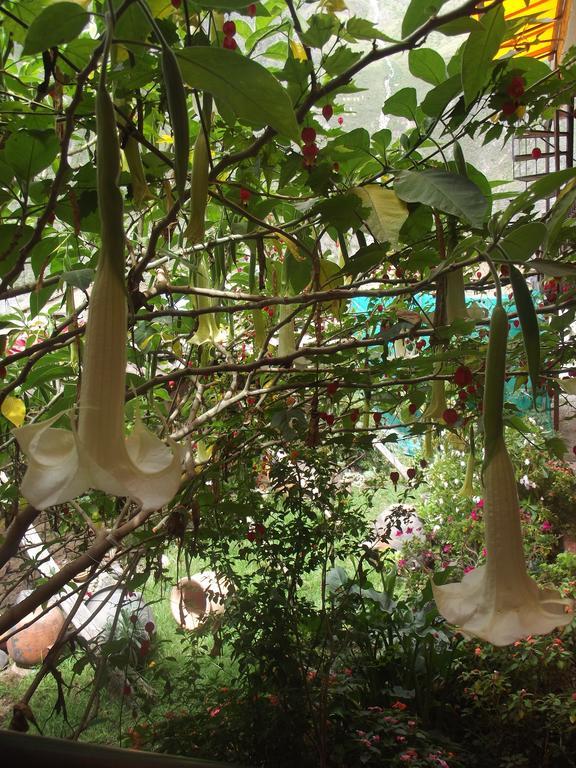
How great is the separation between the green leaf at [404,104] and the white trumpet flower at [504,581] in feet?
1.59

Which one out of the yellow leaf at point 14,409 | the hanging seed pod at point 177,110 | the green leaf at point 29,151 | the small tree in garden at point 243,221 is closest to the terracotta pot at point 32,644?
the small tree in garden at point 243,221

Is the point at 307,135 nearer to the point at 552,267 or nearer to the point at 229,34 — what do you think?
the point at 229,34

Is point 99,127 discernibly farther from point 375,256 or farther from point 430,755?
point 430,755

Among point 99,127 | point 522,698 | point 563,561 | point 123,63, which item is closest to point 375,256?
point 123,63

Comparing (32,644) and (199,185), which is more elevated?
(32,644)

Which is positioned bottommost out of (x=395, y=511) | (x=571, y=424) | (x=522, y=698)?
(x=522, y=698)

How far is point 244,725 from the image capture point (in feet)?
5.49

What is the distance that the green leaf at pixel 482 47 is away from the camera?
1.63 feet

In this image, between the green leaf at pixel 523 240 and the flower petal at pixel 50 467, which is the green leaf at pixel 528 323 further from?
the flower petal at pixel 50 467

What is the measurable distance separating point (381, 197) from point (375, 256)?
0.11m

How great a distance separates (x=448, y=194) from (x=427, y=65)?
1.13 feet

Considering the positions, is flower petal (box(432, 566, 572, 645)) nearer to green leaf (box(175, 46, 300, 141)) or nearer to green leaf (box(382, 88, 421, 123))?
green leaf (box(175, 46, 300, 141))

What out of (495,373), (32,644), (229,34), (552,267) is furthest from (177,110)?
(32,644)

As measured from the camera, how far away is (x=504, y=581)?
0.38 m
